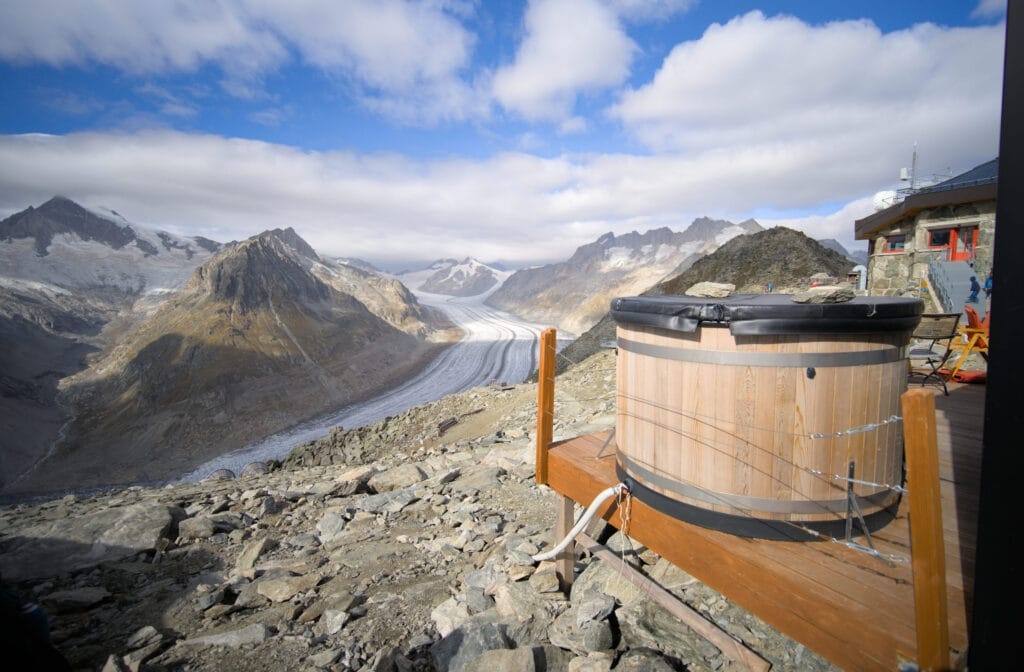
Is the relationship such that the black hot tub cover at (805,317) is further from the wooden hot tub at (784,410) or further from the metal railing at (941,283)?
the metal railing at (941,283)

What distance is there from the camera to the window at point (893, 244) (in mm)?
18878

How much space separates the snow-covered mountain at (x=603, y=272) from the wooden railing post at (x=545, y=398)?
250 ft

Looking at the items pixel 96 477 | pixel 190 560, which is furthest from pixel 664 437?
pixel 96 477

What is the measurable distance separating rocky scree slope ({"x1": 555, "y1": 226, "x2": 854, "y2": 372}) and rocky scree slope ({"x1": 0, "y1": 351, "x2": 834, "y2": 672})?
529 inches

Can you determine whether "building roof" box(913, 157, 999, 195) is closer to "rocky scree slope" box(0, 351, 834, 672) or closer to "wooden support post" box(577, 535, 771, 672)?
"rocky scree slope" box(0, 351, 834, 672)

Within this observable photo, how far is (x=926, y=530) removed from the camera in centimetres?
192

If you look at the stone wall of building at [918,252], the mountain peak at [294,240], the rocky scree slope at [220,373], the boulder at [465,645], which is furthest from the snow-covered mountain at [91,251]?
the stone wall of building at [918,252]

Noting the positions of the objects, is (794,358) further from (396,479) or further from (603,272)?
(603,272)

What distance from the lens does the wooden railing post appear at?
448 centimetres

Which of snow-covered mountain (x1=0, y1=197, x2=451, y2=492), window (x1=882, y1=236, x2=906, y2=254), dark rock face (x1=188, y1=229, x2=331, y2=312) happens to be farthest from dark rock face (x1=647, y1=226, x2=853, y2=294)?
dark rock face (x1=188, y1=229, x2=331, y2=312)

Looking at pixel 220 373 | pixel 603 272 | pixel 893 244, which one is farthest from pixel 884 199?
pixel 603 272

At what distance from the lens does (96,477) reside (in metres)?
30.1

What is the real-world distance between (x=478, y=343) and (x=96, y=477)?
48.5 m

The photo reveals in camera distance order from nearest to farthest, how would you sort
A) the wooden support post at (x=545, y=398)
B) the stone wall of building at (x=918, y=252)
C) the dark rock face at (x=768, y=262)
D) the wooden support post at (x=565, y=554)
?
1. the wooden support post at (x=545, y=398)
2. the wooden support post at (x=565, y=554)
3. the stone wall of building at (x=918, y=252)
4. the dark rock face at (x=768, y=262)
